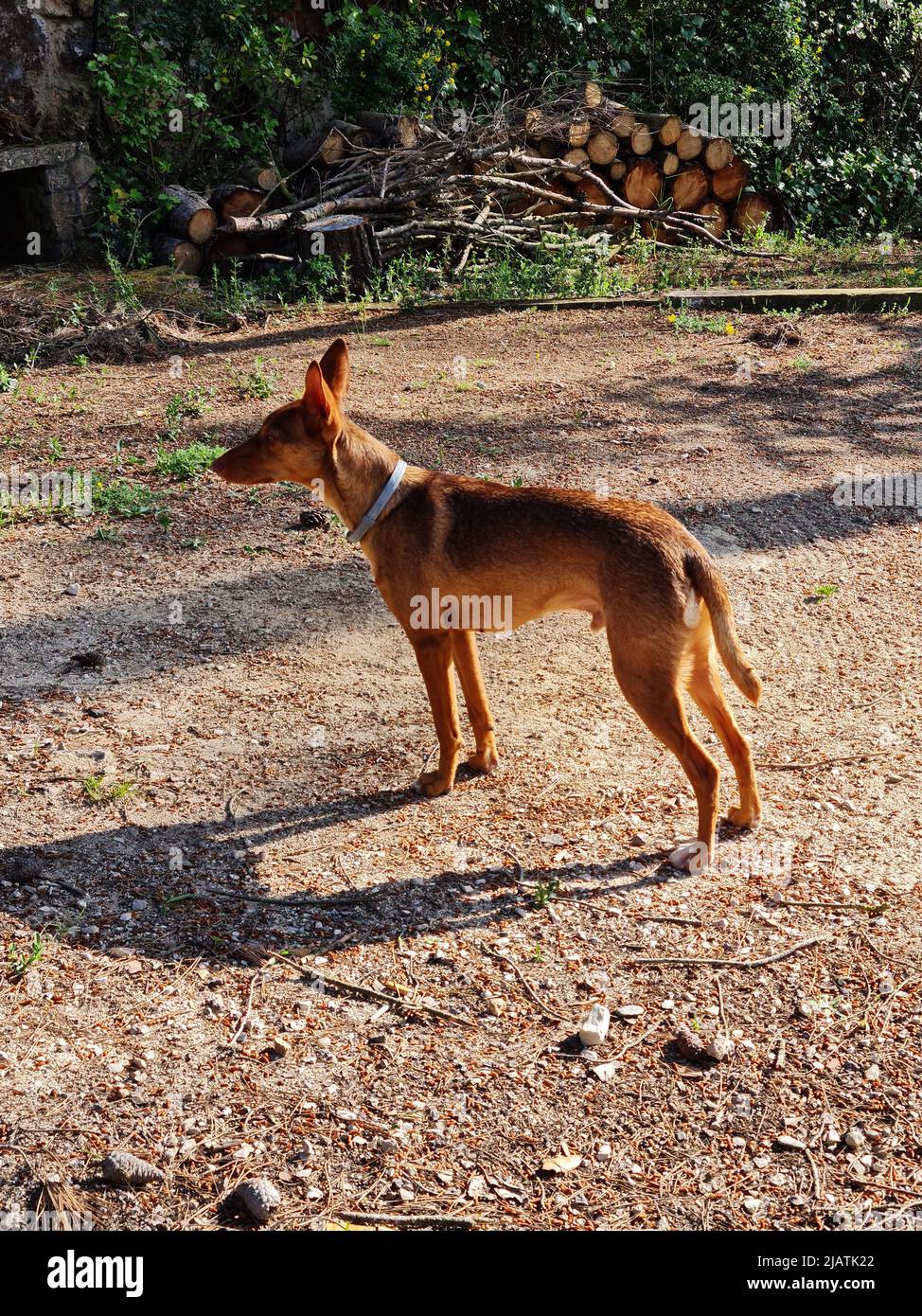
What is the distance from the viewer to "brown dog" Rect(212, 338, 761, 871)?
4.40 metres

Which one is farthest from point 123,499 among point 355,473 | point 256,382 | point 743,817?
point 743,817

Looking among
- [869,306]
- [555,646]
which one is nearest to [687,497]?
[555,646]

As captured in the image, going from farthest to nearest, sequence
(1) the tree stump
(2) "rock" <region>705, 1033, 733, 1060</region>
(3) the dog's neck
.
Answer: (1) the tree stump
(3) the dog's neck
(2) "rock" <region>705, 1033, 733, 1060</region>

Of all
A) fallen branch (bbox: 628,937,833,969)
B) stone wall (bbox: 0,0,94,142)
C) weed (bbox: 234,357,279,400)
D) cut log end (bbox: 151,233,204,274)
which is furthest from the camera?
stone wall (bbox: 0,0,94,142)

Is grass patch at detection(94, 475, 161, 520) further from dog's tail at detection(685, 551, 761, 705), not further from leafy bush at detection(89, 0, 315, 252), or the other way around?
leafy bush at detection(89, 0, 315, 252)

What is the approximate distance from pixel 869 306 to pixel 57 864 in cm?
1083

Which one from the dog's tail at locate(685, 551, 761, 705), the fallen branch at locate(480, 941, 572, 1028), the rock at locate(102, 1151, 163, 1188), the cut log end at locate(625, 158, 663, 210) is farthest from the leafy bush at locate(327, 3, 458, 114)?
the rock at locate(102, 1151, 163, 1188)

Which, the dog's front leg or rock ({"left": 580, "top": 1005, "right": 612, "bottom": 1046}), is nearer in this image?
rock ({"left": 580, "top": 1005, "right": 612, "bottom": 1046})

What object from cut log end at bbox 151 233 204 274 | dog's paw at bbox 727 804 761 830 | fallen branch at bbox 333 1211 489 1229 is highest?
cut log end at bbox 151 233 204 274

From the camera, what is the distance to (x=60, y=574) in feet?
22.4

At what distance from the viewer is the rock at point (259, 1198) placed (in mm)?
2961

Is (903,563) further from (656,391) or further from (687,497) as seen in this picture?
(656,391)

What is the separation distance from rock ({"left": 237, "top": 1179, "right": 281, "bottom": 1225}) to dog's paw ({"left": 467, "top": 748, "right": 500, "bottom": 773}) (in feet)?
7.95

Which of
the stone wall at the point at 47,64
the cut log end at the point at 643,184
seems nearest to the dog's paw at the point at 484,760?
the stone wall at the point at 47,64
